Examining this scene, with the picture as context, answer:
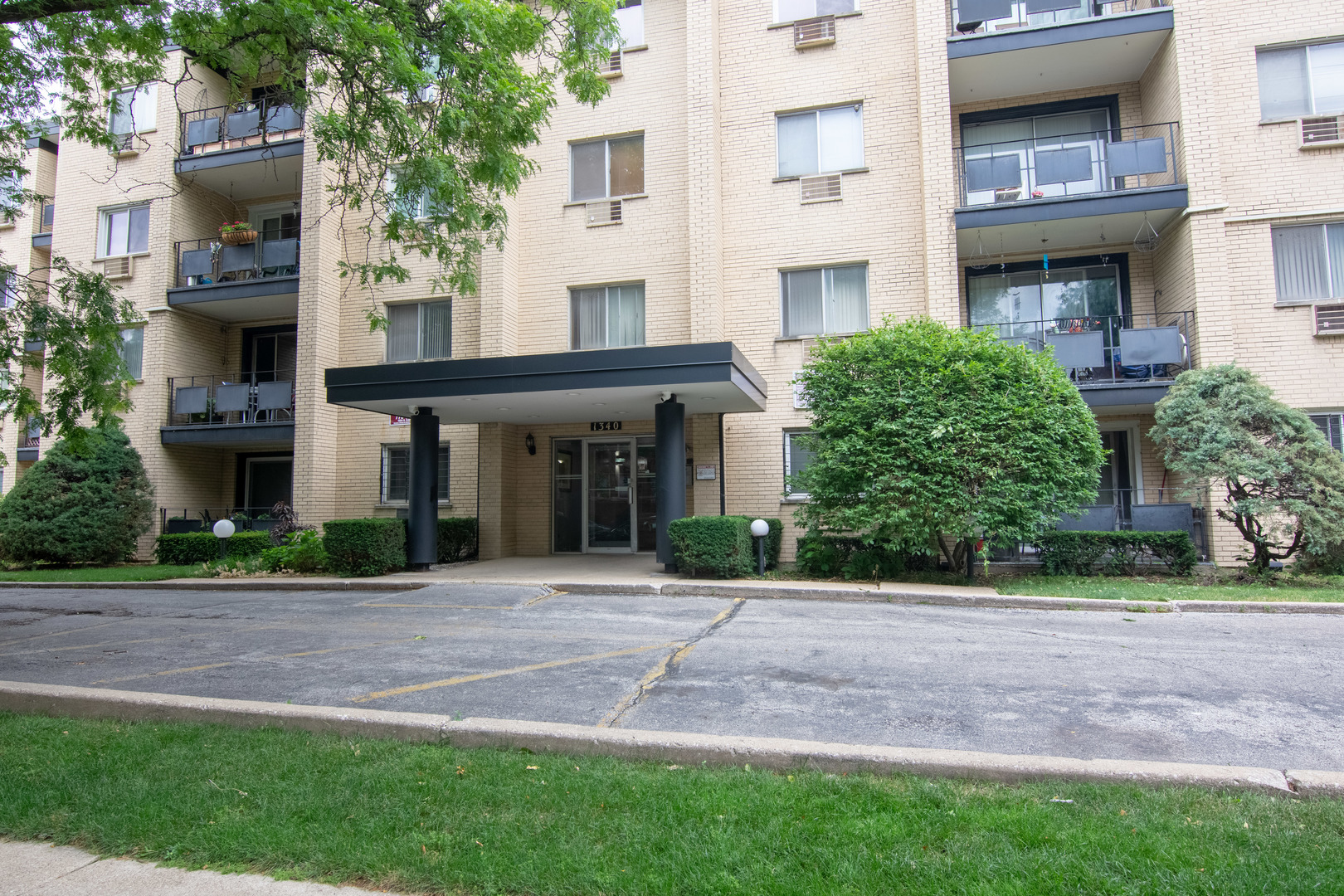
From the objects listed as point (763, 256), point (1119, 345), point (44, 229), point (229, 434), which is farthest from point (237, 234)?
point (1119, 345)

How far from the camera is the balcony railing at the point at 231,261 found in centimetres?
1753

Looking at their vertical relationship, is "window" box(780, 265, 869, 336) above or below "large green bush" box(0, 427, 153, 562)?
above

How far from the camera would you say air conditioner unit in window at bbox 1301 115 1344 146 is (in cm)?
1314

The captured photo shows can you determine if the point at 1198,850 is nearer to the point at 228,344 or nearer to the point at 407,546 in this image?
the point at 407,546

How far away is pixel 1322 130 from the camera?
43.4 feet

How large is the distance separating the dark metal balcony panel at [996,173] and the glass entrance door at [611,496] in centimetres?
852

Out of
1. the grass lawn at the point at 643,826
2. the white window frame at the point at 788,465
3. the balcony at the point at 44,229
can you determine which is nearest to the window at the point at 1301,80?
the white window frame at the point at 788,465

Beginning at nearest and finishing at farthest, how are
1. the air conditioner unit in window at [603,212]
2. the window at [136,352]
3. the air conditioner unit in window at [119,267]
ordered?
the air conditioner unit in window at [603,212]
the window at [136,352]
the air conditioner unit in window at [119,267]

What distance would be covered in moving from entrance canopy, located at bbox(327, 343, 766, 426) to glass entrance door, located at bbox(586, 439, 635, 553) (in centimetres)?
257

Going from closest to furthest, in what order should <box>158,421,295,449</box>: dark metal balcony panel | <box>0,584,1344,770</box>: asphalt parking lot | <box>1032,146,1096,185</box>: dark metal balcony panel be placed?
<box>0,584,1344,770</box>: asphalt parking lot, <box>1032,146,1096,185</box>: dark metal balcony panel, <box>158,421,295,449</box>: dark metal balcony panel

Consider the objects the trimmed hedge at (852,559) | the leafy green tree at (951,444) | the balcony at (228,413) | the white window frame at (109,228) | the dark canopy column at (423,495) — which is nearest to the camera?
the leafy green tree at (951,444)

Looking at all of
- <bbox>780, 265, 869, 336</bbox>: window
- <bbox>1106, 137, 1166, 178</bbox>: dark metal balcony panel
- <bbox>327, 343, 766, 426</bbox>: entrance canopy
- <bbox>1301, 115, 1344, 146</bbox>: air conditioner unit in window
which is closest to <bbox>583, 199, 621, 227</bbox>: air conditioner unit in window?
<bbox>780, 265, 869, 336</bbox>: window

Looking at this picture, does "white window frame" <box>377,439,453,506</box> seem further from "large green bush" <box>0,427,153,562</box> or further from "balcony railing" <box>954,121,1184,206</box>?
"balcony railing" <box>954,121,1184,206</box>

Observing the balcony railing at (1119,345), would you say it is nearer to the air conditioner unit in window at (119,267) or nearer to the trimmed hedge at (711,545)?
the trimmed hedge at (711,545)
